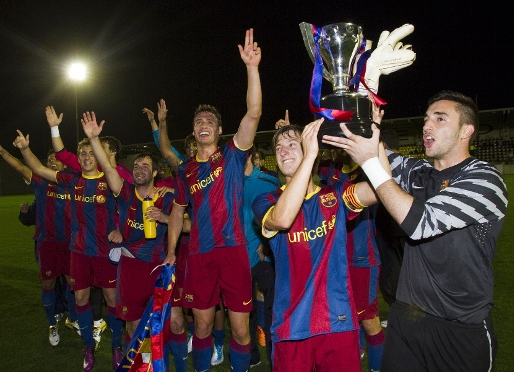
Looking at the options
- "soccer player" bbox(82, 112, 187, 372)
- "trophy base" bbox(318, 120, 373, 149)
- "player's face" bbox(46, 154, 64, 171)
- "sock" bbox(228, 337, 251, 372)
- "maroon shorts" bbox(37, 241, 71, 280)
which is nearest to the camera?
"trophy base" bbox(318, 120, 373, 149)

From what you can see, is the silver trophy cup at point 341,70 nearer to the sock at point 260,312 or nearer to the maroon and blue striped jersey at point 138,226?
the maroon and blue striped jersey at point 138,226

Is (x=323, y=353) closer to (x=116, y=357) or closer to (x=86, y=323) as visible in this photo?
(x=116, y=357)

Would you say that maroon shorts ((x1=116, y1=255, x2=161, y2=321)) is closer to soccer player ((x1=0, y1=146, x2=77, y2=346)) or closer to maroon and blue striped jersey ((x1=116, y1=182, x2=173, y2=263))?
maroon and blue striped jersey ((x1=116, y1=182, x2=173, y2=263))

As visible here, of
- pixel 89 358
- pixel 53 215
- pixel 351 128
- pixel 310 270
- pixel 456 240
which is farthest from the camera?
pixel 53 215

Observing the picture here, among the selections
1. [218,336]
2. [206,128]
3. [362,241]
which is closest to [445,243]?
[362,241]

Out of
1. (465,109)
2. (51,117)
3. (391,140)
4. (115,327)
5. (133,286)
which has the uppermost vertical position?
(51,117)

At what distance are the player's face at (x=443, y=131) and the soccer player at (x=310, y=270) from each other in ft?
1.09

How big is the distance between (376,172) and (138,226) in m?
2.86

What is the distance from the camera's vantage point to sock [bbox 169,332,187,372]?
155 inches

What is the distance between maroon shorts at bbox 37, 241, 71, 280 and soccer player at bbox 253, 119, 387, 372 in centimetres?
381

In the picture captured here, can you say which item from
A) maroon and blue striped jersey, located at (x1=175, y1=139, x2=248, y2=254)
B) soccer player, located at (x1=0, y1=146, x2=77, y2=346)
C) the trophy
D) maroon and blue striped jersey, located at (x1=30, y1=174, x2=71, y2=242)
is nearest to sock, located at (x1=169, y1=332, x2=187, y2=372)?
maroon and blue striped jersey, located at (x1=175, y1=139, x2=248, y2=254)

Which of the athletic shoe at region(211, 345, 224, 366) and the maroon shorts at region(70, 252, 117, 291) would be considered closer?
the athletic shoe at region(211, 345, 224, 366)

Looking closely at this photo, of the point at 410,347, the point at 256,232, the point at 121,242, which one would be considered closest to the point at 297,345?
the point at 410,347

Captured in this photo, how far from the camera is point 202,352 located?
3.70 meters
